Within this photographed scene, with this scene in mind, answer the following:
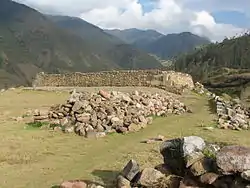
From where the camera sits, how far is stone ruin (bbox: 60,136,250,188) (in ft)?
27.8

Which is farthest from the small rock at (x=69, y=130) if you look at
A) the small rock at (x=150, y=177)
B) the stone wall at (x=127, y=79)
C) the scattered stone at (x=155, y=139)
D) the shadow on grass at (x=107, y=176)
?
the stone wall at (x=127, y=79)

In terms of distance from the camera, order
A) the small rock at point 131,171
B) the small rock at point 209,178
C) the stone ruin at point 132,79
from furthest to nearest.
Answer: the stone ruin at point 132,79 < the small rock at point 131,171 < the small rock at point 209,178

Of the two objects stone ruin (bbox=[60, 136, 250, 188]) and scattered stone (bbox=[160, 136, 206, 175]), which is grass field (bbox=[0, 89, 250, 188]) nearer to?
stone ruin (bbox=[60, 136, 250, 188])

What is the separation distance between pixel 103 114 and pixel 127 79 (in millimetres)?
17254

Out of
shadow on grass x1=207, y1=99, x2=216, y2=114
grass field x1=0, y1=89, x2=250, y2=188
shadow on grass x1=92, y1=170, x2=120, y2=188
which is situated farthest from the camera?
shadow on grass x1=207, y1=99, x2=216, y2=114

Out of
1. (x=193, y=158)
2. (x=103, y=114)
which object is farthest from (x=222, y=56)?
(x=193, y=158)

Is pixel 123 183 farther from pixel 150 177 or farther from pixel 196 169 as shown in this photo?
pixel 196 169

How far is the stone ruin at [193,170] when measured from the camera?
8.48m

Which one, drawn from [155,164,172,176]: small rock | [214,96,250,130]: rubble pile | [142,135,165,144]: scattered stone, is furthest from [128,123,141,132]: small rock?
[155,164,172,176]: small rock

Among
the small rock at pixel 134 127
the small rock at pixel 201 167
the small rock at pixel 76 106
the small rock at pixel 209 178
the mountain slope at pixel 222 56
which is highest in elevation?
the mountain slope at pixel 222 56

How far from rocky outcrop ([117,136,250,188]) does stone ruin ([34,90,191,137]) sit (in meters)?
6.92

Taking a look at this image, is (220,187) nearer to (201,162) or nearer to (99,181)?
(201,162)

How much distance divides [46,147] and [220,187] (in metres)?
7.57

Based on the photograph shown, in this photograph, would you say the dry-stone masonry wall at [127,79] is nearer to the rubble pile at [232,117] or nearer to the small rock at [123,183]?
the rubble pile at [232,117]
